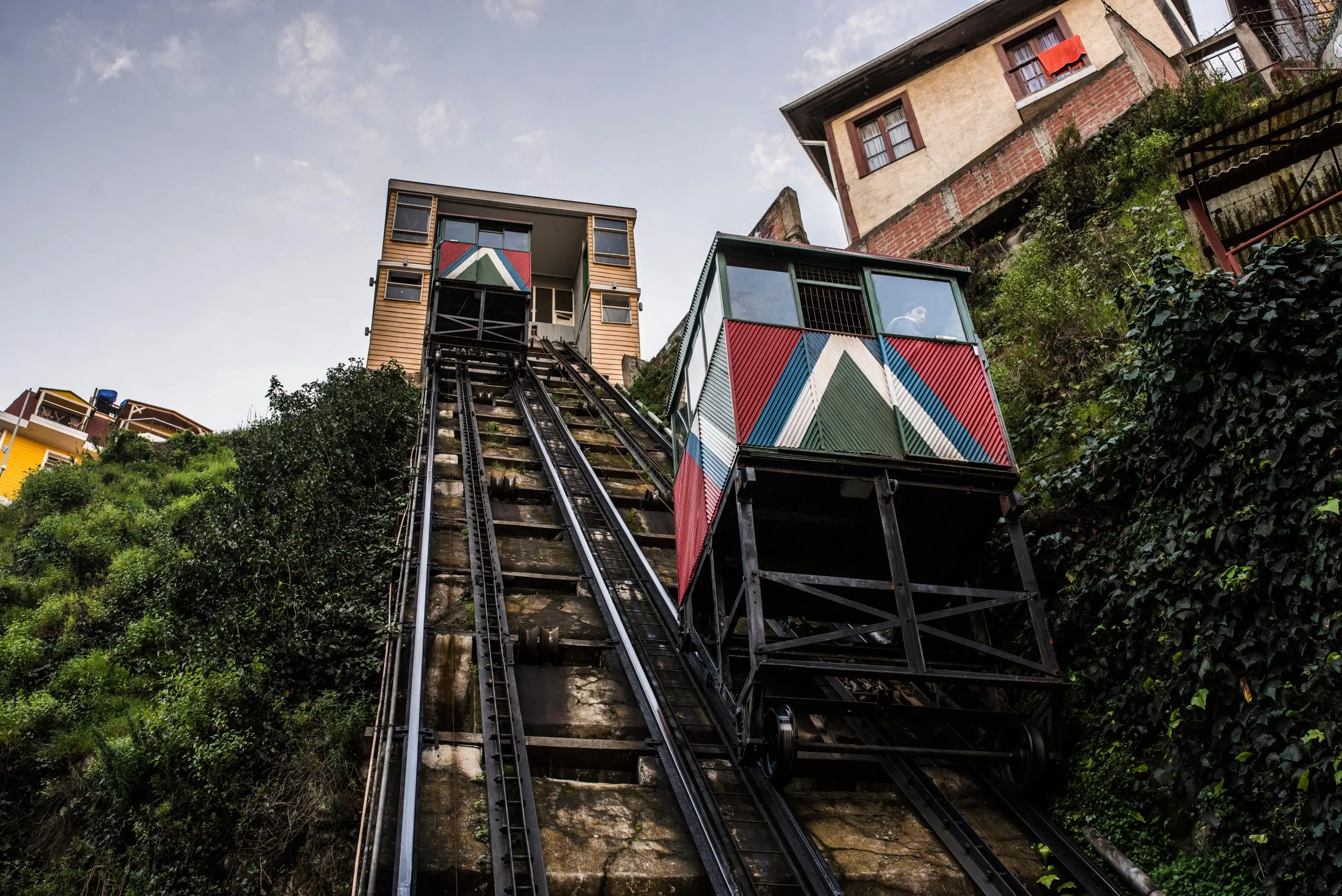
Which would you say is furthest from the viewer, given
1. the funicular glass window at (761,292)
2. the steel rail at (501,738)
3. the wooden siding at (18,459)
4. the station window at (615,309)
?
the wooden siding at (18,459)

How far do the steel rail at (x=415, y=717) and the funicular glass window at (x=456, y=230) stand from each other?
1198 cm

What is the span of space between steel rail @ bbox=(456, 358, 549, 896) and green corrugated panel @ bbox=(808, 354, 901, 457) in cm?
269

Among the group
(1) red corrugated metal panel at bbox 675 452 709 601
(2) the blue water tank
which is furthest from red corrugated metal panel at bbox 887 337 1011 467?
(2) the blue water tank

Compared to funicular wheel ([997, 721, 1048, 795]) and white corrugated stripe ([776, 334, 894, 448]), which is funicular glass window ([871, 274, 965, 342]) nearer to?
white corrugated stripe ([776, 334, 894, 448])

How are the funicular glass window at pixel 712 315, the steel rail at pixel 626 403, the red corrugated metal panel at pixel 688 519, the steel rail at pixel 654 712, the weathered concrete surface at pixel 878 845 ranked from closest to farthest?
the steel rail at pixel 654 712 → the weathered concrete surface at pixel 878 845 → the funicular glass window at pixel 712 315 → the red corrugated metal panel at pixel 688 519 → the steel rail at pixel 626 403

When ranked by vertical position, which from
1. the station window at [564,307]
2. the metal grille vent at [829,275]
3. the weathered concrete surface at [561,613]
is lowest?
the weathered concrete surface at [561,613]

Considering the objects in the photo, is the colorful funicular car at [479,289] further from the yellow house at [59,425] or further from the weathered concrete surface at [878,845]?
the yellow house at [59,425]

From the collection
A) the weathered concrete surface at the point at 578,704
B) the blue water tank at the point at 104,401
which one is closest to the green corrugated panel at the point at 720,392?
the weathered concrete surface at the point at 578,704

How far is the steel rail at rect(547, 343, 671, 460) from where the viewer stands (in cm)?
1379

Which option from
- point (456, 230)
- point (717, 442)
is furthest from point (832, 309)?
point (456, 230)

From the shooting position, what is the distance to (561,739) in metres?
5.72

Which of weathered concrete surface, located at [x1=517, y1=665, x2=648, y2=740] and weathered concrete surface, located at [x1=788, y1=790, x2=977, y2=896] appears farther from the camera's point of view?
weathered concrete surface, located at [x1=517, y1=665, x2=648, y2=740]

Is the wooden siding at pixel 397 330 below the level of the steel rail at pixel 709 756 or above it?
above

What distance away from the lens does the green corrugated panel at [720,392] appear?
6.32 metres
